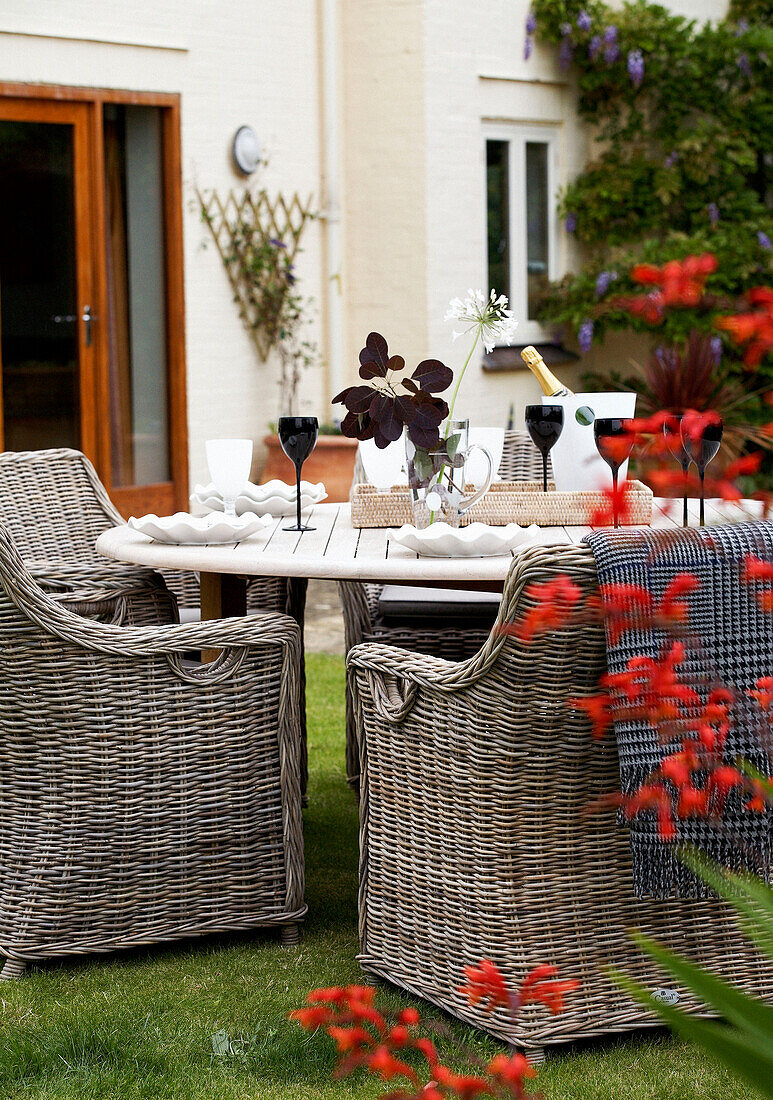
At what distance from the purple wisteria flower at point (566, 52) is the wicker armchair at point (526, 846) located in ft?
23.3

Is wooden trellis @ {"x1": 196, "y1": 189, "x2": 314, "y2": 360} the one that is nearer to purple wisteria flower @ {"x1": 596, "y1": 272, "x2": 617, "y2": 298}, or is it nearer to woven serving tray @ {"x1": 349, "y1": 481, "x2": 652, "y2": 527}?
purple wisteria flower @ {"x1": 596, "y1": 272, "x2": 617, "y2": 298}

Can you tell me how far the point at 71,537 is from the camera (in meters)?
3.53

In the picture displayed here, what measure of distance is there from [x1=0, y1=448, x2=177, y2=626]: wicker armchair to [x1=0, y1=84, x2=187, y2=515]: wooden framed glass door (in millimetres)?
3120

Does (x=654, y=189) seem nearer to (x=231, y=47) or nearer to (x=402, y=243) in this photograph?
(x=402, y=243)

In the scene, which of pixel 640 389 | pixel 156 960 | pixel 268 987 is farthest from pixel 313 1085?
pixel 640 389

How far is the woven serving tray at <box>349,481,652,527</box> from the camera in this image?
9.62 feet

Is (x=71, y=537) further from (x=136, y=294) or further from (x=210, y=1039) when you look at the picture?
(x=136, y=294)

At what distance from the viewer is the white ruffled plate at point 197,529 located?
267cm

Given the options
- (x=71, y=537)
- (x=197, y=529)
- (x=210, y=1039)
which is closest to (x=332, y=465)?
(x=71, y=537)

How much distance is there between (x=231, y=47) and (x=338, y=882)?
5654mm

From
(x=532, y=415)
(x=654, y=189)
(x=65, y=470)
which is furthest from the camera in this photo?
(x=654, y=189)

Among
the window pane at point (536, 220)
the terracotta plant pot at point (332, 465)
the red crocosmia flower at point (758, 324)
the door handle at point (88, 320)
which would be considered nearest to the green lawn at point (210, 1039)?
the red crocosmia flower at point (758, 324)

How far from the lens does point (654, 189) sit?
28.5ft

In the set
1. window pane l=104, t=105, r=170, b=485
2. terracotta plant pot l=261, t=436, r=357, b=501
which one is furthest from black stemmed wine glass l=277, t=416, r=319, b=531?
terracotta plant pot l=261, t=436, r=357, b=501
